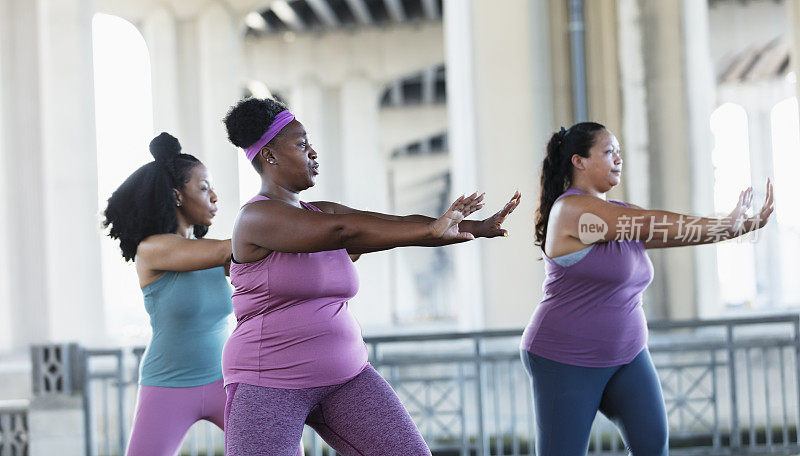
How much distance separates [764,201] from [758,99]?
5378cm

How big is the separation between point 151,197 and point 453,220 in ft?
6.61

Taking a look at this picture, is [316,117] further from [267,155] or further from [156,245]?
[267,155]

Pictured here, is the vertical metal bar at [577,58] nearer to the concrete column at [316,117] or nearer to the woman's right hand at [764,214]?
the woman's right hand at [764,214]

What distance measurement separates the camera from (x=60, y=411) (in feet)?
24.0

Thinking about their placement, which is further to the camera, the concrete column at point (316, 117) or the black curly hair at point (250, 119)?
the concrete column at point (316, 117)

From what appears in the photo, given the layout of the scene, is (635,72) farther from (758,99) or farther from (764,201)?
(758,99)

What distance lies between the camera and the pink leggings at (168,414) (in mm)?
4379

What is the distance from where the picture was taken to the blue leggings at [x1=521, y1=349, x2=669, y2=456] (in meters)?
4.34

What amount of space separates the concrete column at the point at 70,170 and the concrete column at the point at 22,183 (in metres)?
1.65

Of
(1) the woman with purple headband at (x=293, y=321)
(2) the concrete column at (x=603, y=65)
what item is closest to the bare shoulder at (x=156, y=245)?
(1) the woman with purple headband at (x=293, y=321)

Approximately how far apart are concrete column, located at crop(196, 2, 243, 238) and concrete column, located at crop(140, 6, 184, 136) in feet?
2.47

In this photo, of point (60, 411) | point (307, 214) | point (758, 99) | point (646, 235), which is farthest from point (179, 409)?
point (758, 99)

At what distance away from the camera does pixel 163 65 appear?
2906 cm

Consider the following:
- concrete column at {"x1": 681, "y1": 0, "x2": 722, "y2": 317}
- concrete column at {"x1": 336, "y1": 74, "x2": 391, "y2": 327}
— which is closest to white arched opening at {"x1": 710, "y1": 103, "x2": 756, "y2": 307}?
concrete column at {"x1": 336, "y1": 74, "x2": 391, "y2": 327}
